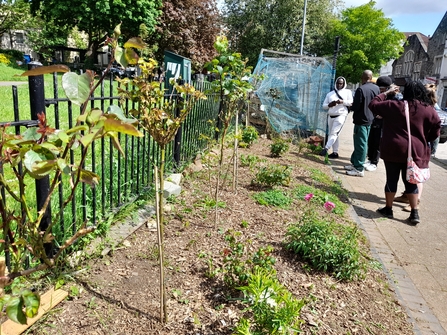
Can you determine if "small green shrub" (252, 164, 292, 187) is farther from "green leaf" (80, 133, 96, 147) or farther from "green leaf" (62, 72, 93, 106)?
"green leaf" (80, 133, 96, 147)

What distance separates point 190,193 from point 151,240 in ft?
4.47

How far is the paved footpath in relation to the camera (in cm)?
306

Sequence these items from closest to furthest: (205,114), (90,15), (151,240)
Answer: (151,240), (205,114), (90,15)

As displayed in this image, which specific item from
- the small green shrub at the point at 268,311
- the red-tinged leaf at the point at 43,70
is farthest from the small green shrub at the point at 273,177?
the red-tinged leaf at the point at 43,70

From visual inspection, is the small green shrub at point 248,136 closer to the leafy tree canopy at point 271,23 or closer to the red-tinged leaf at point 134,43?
the red-tinged leaf at point 134,43

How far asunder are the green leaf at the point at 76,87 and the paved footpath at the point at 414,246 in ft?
9.27

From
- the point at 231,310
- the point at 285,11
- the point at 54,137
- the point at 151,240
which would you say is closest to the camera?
the point at 54,137

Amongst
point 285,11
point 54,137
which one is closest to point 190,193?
point 54,137

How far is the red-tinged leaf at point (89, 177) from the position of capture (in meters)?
1.18

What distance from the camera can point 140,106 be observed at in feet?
8.61

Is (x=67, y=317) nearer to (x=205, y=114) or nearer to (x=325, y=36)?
(x=205, y=114)

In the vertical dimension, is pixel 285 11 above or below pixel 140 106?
above

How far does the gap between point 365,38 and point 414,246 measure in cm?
3846

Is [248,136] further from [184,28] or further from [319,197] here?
[184,28]
